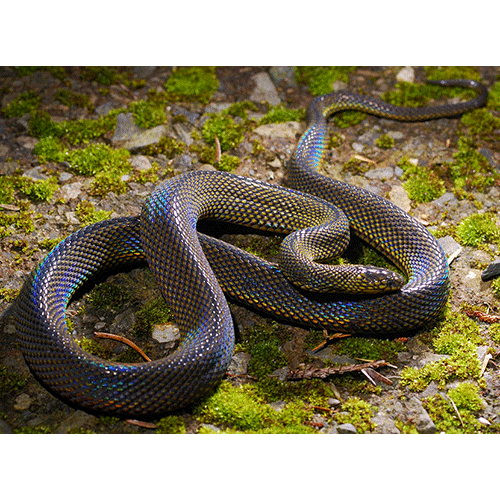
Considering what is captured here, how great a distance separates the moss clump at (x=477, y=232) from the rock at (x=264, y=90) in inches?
188

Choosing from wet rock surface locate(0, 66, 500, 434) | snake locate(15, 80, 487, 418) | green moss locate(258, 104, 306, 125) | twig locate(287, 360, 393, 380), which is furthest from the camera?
green moss locate(258, 104, 306, 125)

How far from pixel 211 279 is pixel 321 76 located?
6.96 metres

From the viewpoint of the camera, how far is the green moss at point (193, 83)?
11688 millimetres

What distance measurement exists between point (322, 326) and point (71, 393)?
128 inches

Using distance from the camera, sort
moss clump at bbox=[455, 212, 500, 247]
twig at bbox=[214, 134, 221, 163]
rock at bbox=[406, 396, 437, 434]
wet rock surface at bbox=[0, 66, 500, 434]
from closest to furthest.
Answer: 1. rock at bbox=[406, 396, 437, 434]
2. wet rock surface at bbox=[0, 66, 500, 434]
3. moss clump at bbox=[455, 212, 500, 247]
4. twig at bbox=[214, 134, 221, 163]

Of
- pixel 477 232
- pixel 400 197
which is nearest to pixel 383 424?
pixel 477 232

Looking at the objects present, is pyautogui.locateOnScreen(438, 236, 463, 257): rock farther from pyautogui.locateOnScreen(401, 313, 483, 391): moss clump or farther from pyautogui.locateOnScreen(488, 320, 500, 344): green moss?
pyautogui.locateOnScreen(488, 320, 500, 344): green moss

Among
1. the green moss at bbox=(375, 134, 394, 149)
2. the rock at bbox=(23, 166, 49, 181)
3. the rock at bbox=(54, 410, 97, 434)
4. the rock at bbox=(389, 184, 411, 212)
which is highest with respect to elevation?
the green moss at bbox=(375, 134, 394, 149)

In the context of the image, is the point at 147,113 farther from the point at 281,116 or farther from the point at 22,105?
Answer: the point at 281,116

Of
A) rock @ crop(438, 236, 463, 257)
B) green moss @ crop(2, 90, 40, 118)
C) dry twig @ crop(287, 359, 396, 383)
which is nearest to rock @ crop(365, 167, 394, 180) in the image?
rock @ crop(438, 236, 463, 257)

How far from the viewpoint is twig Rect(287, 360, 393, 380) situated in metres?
6.95

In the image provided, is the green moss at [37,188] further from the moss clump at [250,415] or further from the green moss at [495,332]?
the green moss at [495,332]

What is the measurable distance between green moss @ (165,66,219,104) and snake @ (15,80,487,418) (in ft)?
11.3

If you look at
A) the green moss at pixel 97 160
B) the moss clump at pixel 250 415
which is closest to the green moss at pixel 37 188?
the green moss at pixel 97 160
